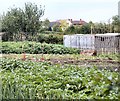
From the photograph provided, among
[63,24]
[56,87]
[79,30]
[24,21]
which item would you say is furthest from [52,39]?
[56,87]

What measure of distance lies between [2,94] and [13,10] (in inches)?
890

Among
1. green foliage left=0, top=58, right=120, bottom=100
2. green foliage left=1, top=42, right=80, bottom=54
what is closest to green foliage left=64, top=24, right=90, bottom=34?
green foliage left=1, top=42, right=80, bottom=54

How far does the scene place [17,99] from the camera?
143 inches

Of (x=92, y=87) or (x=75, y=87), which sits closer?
(x=92, y=87)

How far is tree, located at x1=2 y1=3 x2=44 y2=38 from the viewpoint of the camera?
83.5ft

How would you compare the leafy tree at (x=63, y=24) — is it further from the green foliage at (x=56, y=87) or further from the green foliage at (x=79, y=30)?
the green foliage at (x=56, y=87)

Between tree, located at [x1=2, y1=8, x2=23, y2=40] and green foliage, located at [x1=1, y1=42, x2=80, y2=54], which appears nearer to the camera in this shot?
green foliage, located at [x1=1, y1=42, x2=80, y2=54]

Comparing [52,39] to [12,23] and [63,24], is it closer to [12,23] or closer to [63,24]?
[12,23]

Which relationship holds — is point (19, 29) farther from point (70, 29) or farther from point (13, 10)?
point (70, 29)

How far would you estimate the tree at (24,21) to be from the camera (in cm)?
2544

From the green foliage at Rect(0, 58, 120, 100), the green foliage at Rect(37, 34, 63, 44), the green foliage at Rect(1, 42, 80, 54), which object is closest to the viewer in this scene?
the green foliage at Rect(0, 58, 120, 100)

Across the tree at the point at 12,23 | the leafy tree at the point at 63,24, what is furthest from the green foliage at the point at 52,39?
the leafy tree at the point at 63,24

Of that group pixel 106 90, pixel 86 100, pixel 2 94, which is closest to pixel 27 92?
pixel 2 94

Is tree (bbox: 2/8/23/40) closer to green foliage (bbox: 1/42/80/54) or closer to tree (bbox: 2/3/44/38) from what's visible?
tree (bbox: 2/3/44/38)
